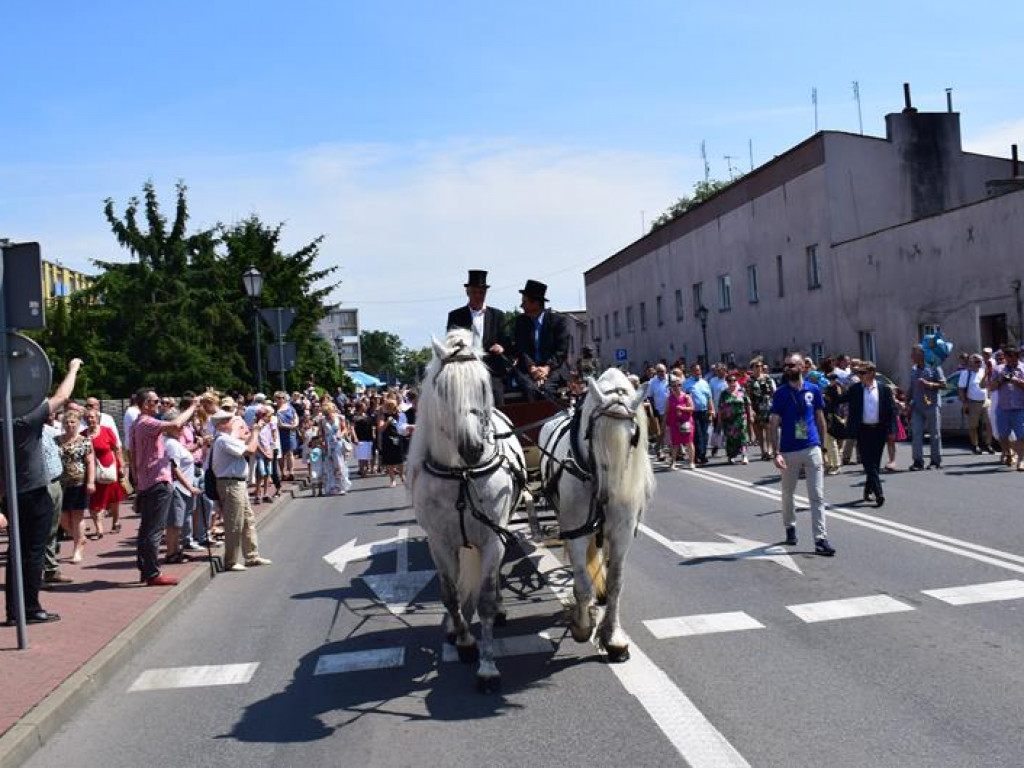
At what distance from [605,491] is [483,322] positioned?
292 cm

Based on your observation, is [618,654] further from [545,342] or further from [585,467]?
[545,342]

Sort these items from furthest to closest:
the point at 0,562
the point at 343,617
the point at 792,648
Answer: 1. the point at 0,562
2. the point at 343,617
3. the point at 792,648

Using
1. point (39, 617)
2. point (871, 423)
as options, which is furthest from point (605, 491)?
point (871, 423)

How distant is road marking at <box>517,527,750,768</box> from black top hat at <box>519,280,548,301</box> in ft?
11.4

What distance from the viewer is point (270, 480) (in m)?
25.0

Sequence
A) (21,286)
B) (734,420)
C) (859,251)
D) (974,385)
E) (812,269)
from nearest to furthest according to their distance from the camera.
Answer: (21,286) < (974,385) < (734,420) < (859,251) < (812,269)

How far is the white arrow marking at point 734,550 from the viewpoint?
10930 millimetres

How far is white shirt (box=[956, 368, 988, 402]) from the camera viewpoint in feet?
65.5

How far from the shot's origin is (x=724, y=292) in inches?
1875

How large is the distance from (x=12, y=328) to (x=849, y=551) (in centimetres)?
789

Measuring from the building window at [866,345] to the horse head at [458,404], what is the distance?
29441 millimetres

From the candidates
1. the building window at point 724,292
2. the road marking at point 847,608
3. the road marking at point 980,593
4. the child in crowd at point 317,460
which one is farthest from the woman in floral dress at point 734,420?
the building window at point 724,292

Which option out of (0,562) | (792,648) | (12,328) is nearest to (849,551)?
(792,648)

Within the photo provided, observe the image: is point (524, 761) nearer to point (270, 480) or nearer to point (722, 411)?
point (722, 411)
